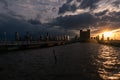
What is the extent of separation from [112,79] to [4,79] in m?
16.8

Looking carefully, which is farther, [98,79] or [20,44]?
[20,44]

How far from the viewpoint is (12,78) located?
102 ft

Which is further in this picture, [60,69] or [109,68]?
[109,68]

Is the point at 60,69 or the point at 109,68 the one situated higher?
the point at 60,69

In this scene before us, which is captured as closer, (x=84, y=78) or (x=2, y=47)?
(x=84, y=78)

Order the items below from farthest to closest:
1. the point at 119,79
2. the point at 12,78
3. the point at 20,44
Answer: the point at 20,44
the point at 12,78
the point at 119,79

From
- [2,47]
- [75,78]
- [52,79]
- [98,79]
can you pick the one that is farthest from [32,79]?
[2,47]

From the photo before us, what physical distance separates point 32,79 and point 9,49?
75.2 meters

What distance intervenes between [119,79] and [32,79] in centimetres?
1334

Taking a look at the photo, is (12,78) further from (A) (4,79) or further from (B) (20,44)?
(B) (20,44)

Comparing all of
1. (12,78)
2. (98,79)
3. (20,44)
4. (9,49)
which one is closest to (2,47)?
(9,49)

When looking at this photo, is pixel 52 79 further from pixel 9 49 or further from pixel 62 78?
pixel 9 49

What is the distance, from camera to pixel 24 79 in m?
30.3

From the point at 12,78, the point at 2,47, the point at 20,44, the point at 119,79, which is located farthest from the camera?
the point at 20,44
